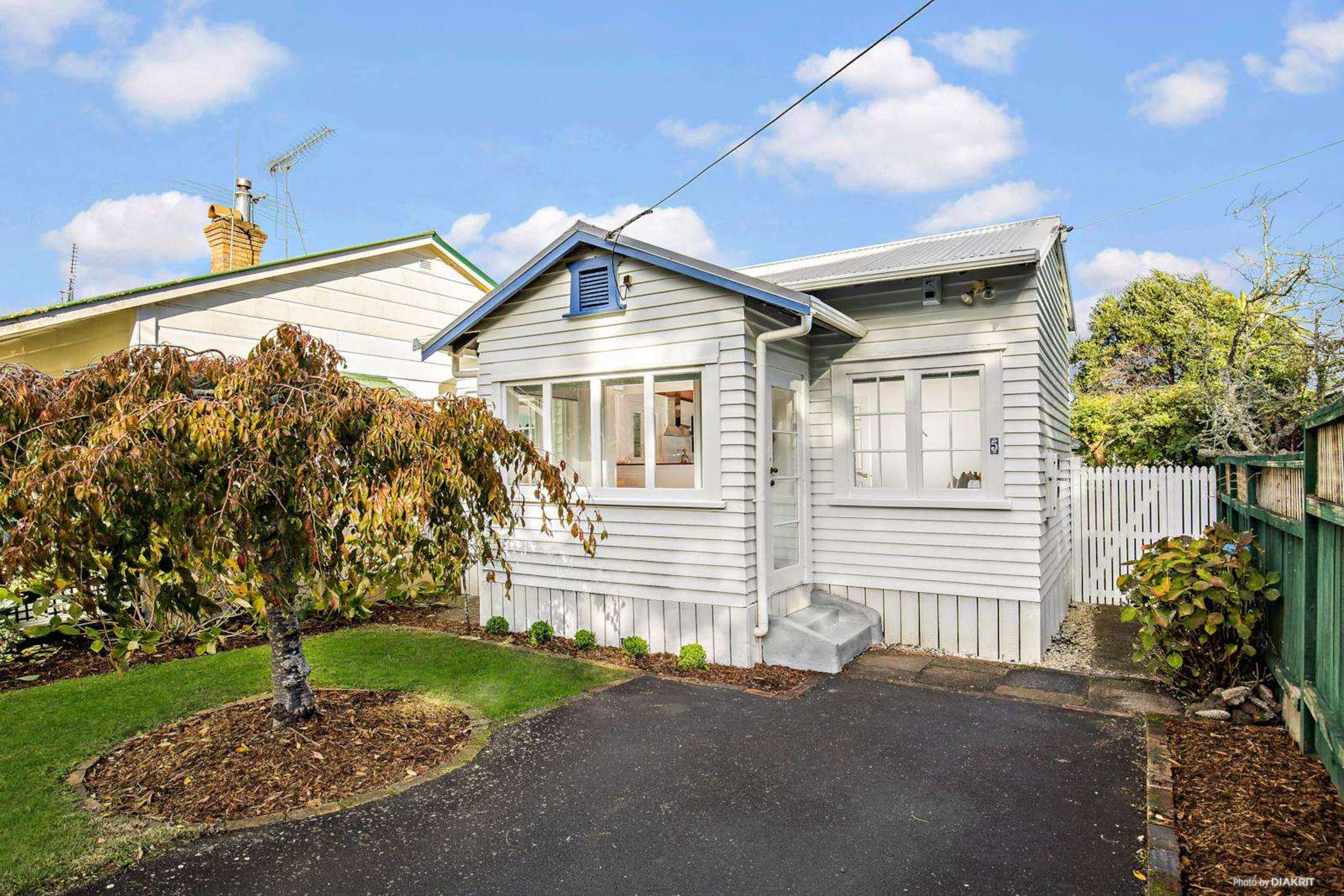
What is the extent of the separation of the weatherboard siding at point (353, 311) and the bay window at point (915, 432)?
567 centimetres

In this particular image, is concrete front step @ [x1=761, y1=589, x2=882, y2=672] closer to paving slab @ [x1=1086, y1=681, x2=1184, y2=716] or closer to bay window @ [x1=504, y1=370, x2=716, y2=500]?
bay window @ [x1=504, y1=370, x2=716, y2=500]

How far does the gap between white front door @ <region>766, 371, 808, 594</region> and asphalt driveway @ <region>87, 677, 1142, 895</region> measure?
6.24ft

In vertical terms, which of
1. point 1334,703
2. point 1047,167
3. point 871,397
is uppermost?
point 1047,167

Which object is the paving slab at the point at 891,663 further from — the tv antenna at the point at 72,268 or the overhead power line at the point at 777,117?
the tv antenna at the point at 72,268

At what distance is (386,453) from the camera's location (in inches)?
151

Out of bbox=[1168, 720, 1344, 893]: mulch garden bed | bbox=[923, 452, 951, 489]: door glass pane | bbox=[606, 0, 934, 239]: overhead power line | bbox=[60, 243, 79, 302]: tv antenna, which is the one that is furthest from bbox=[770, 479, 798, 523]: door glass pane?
bbox=[60, 243, 79, 302]: tv antenna

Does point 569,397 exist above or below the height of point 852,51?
below

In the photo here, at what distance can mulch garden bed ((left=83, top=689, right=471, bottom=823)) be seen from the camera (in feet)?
12.6

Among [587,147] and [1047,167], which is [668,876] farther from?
[1047,167]

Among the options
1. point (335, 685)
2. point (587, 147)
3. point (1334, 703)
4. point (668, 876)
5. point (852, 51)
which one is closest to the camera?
point (668, 876)

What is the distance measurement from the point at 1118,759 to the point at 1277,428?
397 inches

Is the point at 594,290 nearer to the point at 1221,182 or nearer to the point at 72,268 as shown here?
the point at 1221,182

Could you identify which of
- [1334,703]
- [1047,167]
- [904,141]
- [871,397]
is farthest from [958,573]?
[1047,167]

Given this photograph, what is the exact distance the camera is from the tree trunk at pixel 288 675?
4598 mm
